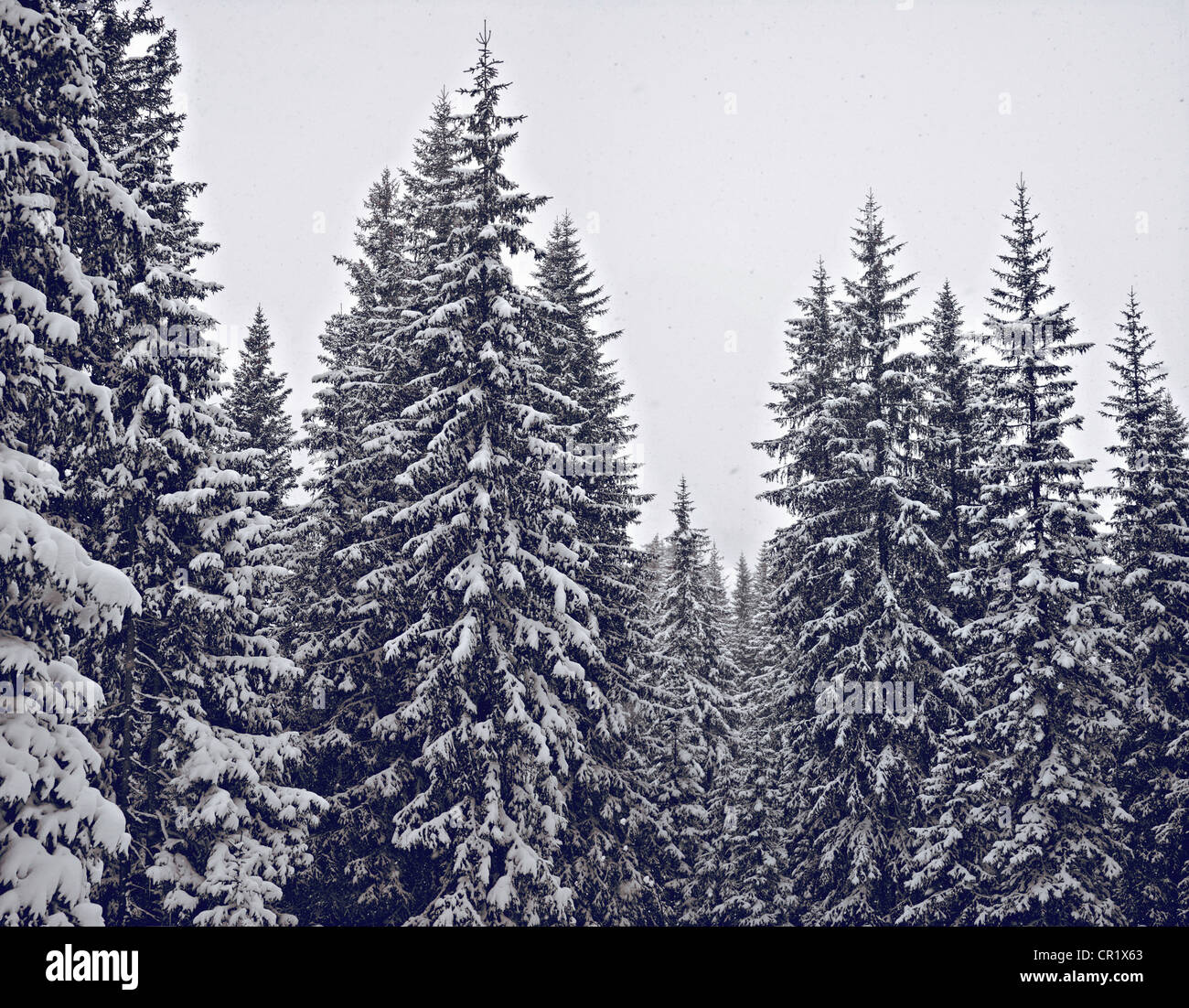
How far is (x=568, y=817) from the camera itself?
57.2 feet

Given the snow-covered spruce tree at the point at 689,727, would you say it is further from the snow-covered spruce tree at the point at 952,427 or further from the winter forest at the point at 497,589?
the snow-covered spruce tree at the point at 952,427

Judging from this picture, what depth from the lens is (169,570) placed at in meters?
13.6

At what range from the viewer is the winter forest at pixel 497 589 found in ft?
31.3

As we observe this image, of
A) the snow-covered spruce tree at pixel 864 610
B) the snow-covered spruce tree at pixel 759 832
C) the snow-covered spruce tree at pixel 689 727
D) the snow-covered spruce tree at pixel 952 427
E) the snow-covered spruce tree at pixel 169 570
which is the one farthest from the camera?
the snow-covered spruce tree at pixel 689 727

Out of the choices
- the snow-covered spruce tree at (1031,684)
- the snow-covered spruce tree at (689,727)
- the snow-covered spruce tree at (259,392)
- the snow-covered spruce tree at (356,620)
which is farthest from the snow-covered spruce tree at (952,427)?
the snow-covered spruce tree at (259,392)

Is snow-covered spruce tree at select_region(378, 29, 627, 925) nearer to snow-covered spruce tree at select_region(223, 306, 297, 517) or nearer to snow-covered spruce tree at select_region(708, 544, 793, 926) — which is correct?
snow-covered spruce tree at select_region(223, 306, 297, 517)

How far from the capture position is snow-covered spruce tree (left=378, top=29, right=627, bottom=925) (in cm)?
1457

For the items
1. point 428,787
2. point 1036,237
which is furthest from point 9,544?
point 1036,237

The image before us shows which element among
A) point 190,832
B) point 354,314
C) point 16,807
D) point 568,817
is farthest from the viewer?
point 354,314

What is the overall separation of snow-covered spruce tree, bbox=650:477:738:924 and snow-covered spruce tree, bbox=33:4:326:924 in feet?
37.1

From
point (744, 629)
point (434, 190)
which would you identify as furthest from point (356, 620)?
point (744, 629)

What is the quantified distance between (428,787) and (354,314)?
13.8 metres

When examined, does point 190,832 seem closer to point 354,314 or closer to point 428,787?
point 428,787

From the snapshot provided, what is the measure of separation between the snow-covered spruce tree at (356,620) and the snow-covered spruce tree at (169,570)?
7.30 ft
